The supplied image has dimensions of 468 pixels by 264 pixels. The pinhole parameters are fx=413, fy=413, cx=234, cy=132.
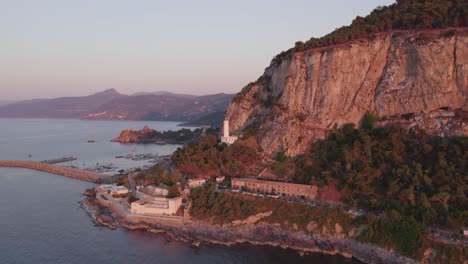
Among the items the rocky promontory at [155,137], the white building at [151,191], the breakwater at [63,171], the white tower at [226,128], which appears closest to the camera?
the white building at [151,191]

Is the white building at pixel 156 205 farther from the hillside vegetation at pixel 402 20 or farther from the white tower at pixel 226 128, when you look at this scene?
the hillside vegetation at pixel 402 20

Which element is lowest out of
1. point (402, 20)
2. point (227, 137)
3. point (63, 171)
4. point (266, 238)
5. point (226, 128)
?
point (266, 238)

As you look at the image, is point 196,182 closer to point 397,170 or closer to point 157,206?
point 157,206

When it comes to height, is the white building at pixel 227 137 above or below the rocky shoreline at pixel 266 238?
above

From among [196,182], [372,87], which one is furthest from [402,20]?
[196,182]

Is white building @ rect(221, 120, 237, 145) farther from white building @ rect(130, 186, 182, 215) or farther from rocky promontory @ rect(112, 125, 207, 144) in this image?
rocky promontory @ rect(112, 125, 207, 144)

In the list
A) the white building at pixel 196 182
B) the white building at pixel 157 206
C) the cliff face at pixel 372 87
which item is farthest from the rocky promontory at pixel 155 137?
the white building at pixel 157 206
